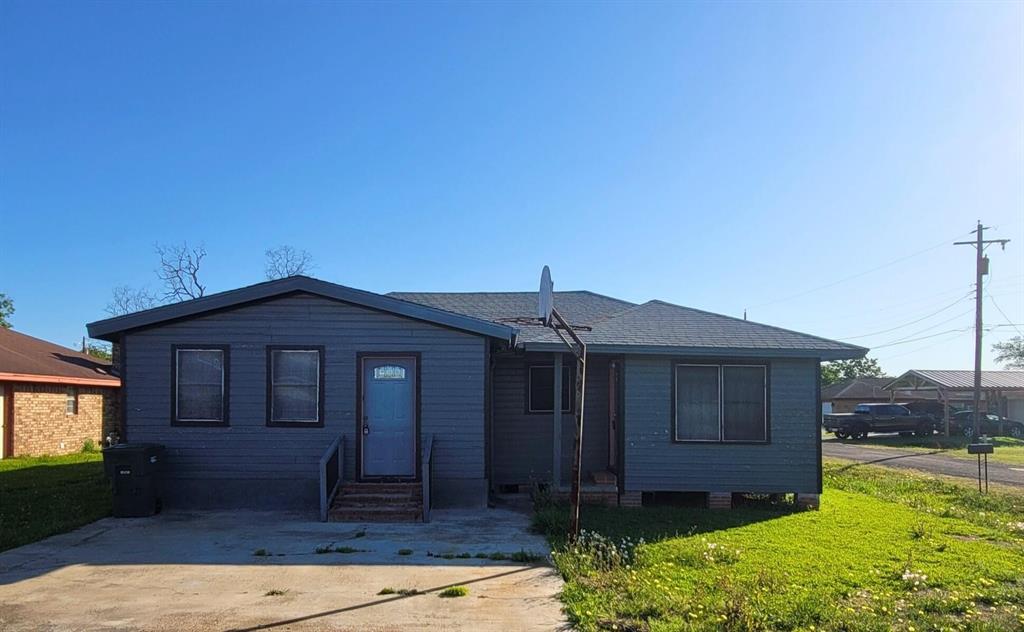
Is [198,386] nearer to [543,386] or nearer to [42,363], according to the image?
[543,386]

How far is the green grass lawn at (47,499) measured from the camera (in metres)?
9.16

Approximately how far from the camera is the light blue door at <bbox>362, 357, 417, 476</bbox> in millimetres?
11047

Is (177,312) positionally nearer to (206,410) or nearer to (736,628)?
(206,410)

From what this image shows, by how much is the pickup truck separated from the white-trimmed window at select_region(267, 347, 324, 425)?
2849 cm

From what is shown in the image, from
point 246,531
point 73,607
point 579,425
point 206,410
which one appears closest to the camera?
point 73,607

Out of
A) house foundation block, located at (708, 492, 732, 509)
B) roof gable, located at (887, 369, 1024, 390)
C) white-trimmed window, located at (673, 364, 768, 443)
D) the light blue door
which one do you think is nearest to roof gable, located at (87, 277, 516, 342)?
the light blue door

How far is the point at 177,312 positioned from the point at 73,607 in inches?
212

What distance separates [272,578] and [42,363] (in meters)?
19.4

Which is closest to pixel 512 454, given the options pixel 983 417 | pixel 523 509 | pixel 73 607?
pixel 523 509

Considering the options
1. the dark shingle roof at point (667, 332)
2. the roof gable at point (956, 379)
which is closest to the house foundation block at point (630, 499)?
the dark shingle roof at point (667, 332)

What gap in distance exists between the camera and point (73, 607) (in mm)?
6070

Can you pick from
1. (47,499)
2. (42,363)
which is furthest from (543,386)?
(42,363)

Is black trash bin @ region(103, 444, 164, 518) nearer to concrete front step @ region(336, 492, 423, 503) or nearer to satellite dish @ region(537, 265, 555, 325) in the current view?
concrete front step @ region(336, 492, 423, 503)

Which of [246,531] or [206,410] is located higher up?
[206,410]
